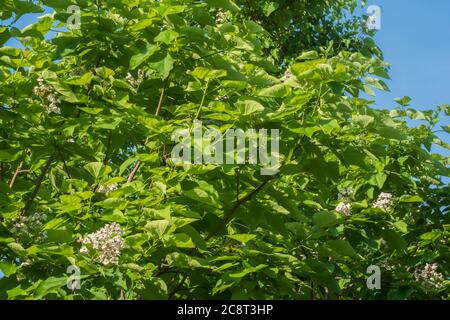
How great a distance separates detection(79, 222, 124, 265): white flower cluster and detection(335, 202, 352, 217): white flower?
2565 millimetres

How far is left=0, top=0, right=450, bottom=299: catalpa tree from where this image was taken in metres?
4.18

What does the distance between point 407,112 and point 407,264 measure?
1505 millimetres

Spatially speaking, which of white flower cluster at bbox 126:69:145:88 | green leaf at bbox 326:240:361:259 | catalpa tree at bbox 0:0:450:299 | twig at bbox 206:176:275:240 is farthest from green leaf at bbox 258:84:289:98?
white flower cluster at bbox 126:69:145:88

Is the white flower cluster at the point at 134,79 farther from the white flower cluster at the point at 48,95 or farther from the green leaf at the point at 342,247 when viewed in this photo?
the green leaf at the point at 342,247

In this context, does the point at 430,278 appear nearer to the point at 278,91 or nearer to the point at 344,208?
the point at 344,208

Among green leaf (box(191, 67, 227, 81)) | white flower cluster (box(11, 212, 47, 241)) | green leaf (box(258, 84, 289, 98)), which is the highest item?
green leaf (box(191, 67, 227, 81))

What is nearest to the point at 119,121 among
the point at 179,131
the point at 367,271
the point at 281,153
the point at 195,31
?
the point at 179,131

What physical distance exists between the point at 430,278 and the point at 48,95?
3933 millimetres

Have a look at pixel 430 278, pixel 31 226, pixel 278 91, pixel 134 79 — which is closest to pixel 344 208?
pixel 430 278

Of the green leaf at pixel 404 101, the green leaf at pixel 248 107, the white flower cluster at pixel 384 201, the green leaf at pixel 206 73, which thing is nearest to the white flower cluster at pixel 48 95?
the green leaf at pixel 206 73

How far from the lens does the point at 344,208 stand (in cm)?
623

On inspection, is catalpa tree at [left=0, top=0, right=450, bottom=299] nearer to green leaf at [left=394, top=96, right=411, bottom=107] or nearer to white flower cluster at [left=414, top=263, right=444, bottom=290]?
white flower cluster at [left=414, top=263, right=444, bottom=290]

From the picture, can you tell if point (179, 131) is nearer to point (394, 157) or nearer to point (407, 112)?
point (394, 157)

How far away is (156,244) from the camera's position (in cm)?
429
